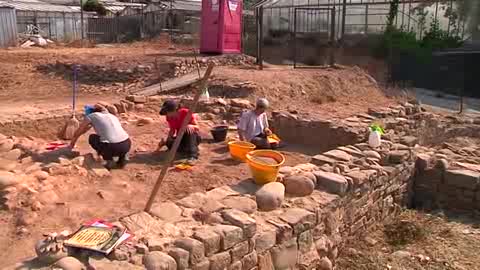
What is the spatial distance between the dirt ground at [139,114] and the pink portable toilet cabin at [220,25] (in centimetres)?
146

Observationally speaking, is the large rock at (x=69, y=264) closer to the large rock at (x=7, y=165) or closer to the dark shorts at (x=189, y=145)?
the large rock at (x=7, y=165)

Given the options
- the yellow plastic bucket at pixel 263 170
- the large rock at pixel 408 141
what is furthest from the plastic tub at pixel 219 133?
the yellow plastic bucket at pixel 263 170

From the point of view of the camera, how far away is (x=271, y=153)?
16.9 feet

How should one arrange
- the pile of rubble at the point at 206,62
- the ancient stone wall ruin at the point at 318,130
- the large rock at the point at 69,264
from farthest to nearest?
the pile of rubble at the point at 206,62, the ancient stone wall ruin at the point at 318,130, the large rock at the point at 69,264

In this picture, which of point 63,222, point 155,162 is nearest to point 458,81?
point 155,162

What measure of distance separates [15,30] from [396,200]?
2047 cm

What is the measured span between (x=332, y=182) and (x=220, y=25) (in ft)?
37.2

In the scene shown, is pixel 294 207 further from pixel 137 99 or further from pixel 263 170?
pixel 137 99

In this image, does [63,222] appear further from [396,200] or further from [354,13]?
[354,13]

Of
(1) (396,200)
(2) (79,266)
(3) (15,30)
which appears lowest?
(1) (396,200)

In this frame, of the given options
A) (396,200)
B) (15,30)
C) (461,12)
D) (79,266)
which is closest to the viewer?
(79,266)

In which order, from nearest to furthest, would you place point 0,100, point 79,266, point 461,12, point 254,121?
point 79,266, point 254,121, point 0,100, point 461,12

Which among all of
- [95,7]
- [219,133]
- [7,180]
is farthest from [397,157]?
[95,7]

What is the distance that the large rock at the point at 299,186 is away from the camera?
15.5ft
